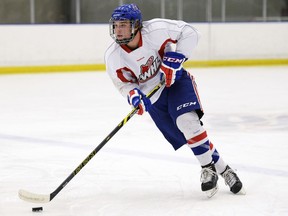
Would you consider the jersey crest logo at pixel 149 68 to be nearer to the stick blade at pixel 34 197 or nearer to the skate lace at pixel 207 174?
the skate lace at pixel 207 174

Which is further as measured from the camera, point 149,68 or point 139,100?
point 149,68

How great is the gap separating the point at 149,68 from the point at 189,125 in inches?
12.5

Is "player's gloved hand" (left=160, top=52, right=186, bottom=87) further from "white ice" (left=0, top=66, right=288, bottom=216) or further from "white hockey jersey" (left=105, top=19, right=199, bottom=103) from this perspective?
"white ice" (left=0, top=66, right=288, bottom=216)

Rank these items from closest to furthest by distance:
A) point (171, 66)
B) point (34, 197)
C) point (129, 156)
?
point (34, 197) → point (171, 66) → point (129, 156)

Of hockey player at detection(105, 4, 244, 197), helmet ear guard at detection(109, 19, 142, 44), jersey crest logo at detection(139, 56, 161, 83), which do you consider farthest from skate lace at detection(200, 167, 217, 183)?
helmet ear guard at detection(109, 19, 142, 44)

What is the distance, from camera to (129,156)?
13.3 feet

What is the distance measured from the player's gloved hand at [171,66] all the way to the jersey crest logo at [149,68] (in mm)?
85

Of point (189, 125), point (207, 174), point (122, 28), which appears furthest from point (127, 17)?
point (207, 174)

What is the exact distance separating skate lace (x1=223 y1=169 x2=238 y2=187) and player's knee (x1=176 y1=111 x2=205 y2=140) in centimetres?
24

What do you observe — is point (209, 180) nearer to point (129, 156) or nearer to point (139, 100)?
point (139, 100)

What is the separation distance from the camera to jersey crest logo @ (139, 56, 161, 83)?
3123mm

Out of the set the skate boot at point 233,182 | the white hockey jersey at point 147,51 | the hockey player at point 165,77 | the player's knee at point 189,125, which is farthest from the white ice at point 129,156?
the white hockey jersey at point 147,51

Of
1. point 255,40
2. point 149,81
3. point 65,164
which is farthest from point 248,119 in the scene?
point 255,40

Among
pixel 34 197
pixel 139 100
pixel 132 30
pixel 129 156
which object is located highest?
pixel 132 30
